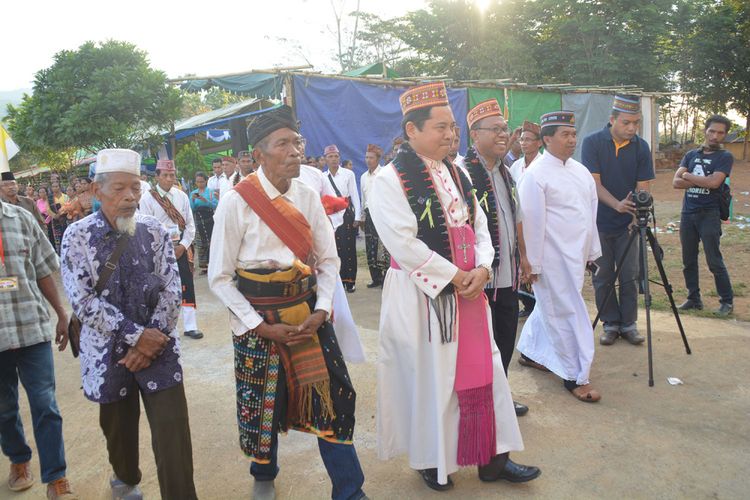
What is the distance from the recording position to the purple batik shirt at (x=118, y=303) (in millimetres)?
2439

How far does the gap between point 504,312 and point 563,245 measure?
2.50ft

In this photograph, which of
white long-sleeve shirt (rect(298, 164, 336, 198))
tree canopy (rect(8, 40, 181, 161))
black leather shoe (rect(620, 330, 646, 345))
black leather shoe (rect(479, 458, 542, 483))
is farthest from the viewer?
tree canopy (rect(8, 40, 181, 161))

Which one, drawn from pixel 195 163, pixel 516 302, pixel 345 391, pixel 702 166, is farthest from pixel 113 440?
pixel 195 163

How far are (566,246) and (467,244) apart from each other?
1.39 meters

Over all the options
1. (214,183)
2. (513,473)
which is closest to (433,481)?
(513,473)

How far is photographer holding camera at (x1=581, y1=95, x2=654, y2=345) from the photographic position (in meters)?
4.71

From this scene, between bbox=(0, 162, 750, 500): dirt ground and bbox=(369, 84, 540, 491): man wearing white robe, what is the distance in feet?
0.81

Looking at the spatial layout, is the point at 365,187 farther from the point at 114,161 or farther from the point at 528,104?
the point at 528,104

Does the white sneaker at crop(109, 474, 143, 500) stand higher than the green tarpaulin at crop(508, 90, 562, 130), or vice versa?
the green tarpaulin at crop(508, 90, 562, 130)

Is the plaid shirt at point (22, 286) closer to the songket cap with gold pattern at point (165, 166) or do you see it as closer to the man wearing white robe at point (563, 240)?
the songket cap with gold pattern at point (165, 166)

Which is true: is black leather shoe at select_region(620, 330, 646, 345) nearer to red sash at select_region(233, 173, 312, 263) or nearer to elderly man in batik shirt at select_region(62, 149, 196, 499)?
red sash at select_region(233, 173, 312, 263)

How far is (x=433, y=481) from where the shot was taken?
114 inches

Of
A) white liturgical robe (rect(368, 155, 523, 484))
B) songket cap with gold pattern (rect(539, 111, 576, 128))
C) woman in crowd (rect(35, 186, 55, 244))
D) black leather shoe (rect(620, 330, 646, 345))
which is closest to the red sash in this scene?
white liturgical robe (rect(368, 155, 523, 484))

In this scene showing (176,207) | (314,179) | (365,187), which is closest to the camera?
(176,207)
